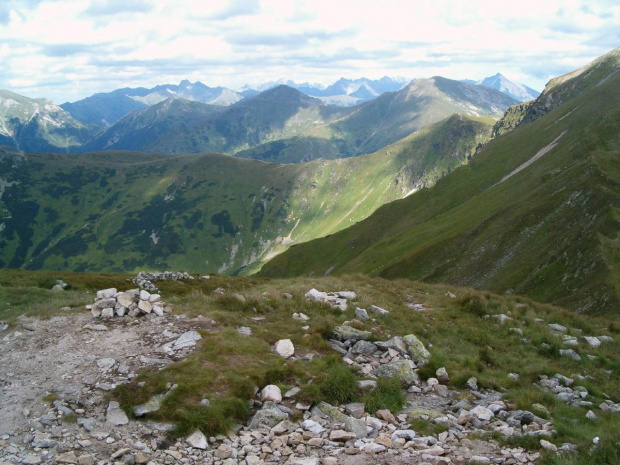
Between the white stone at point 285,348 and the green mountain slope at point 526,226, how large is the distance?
124 ft

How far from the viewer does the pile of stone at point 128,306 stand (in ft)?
64.0

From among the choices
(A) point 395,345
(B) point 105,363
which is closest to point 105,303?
(B) point 105,363

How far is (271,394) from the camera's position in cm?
1388

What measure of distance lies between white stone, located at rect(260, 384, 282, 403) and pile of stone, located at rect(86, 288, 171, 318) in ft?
25.9

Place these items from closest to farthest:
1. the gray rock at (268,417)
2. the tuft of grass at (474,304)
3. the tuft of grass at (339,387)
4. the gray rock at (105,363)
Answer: the gray rock at (268,417) < the tuft of grass at (339,387) < the gray rock at (105,363) < the tuft of grass at (474,304)

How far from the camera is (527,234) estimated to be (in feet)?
226

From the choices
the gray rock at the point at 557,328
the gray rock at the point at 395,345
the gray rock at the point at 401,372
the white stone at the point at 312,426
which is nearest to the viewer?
the white stone at the point at 312,426

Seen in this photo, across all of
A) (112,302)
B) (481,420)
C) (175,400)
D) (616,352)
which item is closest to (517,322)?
(616,352)

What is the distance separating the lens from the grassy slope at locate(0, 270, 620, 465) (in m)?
12.8

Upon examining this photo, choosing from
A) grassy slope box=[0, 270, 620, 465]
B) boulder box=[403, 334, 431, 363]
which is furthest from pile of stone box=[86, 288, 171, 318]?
boulder box=[403, 334, 431, 363]

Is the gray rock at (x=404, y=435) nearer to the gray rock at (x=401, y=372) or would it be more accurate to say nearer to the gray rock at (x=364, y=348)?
the gray rock at (x=401, y=372)

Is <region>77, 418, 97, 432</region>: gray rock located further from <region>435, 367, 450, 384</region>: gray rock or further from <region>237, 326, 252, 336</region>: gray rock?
<region>435, 367, 450, 384</region>: gray rock

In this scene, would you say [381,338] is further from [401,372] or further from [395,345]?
[401,372]

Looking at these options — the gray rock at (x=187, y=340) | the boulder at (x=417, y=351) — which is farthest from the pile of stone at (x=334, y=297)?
the gray rock at (x=187, y=340)
